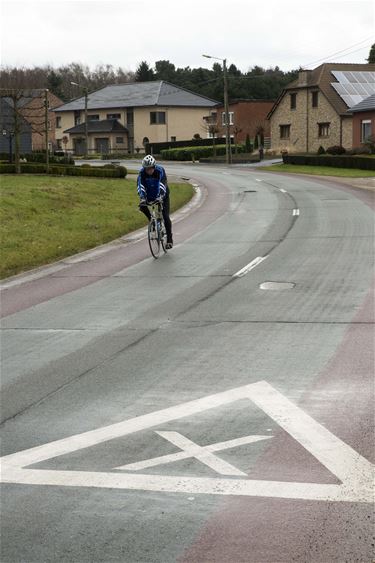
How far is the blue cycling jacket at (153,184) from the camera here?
16.7 metres

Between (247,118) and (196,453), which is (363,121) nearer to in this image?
(247,118)

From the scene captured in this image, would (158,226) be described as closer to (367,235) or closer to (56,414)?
(367,235)

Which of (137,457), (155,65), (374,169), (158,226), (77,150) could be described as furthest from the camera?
(155,65)

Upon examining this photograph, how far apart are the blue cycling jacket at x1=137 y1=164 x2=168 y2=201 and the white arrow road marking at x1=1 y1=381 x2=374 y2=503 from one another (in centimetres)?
1002

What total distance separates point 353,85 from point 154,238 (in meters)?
61.4

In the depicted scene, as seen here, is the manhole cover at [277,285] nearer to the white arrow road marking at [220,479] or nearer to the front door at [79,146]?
the white arrow road marking at [220,479]

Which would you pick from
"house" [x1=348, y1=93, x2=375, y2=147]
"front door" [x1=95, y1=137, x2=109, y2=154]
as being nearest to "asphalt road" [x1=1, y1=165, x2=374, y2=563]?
"house" [x1=348, y1=93, x2=375, y2=147]

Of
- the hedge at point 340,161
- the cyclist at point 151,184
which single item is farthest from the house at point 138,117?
the cyclist at point 151,184

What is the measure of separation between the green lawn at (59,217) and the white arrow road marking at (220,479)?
985 cm

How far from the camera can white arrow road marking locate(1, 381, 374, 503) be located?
525cm

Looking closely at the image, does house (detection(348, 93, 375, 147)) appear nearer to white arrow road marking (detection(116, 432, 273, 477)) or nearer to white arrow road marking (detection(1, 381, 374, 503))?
white arrow road marking (detection(1, 381, 374, 503))

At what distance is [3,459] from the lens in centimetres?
612

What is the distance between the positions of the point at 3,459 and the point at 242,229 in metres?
16.6

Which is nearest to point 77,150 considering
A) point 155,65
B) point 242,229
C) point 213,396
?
point 155,65
